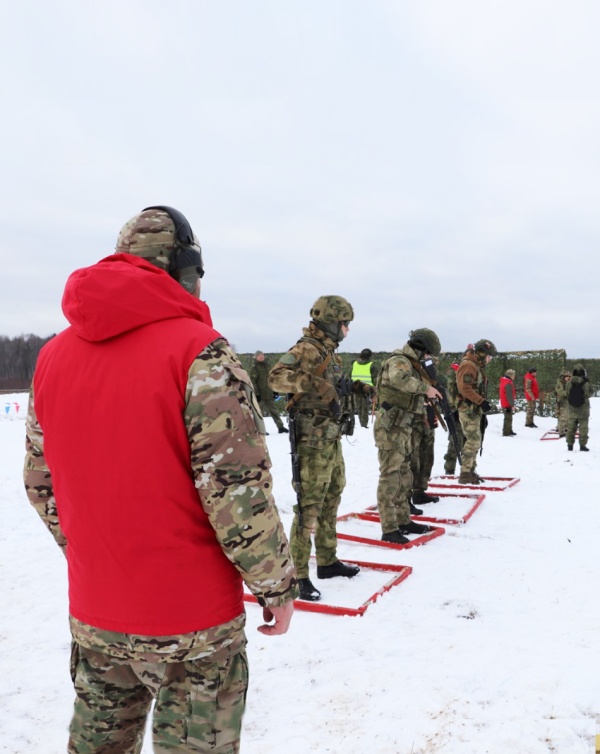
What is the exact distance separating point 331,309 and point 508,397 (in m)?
10.7

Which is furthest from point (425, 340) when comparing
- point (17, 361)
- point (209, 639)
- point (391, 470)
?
point (17, 361)

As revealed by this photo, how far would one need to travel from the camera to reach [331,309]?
424 centimetres

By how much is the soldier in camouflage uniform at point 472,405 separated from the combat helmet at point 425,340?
2.62 metres

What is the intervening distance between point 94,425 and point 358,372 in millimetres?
11633

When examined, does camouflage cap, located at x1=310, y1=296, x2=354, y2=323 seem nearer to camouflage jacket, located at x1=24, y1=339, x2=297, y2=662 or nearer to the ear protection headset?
the ear protection headset

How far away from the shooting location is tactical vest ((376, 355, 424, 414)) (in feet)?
18.0

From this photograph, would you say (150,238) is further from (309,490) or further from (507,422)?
(507,422)

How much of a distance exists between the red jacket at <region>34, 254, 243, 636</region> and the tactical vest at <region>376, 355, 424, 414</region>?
4135mm

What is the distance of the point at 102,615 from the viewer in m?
1.52

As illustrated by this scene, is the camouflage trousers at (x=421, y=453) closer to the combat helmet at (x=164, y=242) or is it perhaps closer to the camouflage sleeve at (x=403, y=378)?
the camouflage sleeve at (x=403, y=378)

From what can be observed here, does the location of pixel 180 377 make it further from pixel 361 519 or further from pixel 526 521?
pixel 526 521

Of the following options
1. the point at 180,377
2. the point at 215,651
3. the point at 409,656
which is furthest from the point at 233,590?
the point at 409,656

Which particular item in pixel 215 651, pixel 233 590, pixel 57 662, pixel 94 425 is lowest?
pixel 57 662

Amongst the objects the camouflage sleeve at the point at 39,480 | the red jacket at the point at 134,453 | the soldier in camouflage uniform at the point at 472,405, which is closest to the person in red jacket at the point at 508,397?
the soldier in camouflage uniform at the point at 472,405
